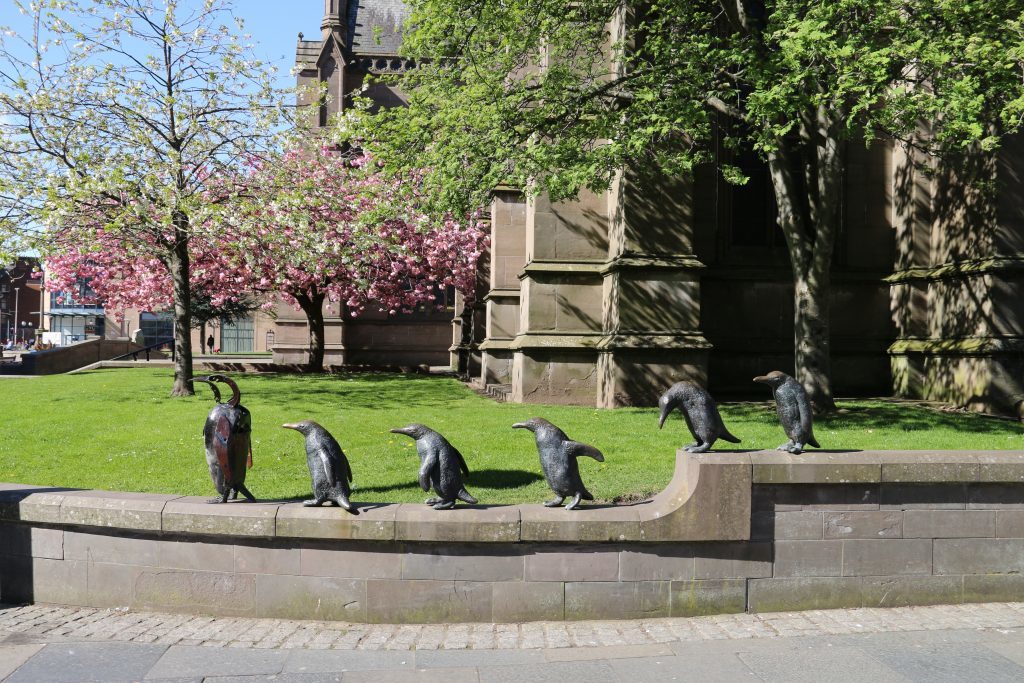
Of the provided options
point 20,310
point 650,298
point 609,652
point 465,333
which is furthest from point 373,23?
point 20,310

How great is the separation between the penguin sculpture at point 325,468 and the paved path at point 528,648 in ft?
3.06

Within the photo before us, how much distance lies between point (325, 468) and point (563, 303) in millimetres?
9865

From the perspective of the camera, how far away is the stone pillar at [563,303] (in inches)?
604

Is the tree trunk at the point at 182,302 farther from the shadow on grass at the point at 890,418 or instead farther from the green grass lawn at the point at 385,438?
the shadow on grass at the point at 890,418

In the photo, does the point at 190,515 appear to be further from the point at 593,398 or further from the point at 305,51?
the point at 305,51

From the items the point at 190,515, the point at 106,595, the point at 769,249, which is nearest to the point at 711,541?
the point at 190,515

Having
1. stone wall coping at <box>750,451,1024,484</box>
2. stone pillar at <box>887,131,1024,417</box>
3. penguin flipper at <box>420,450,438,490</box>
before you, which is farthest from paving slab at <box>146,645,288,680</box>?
stone pillar at <box>887,131,1024,417</box>

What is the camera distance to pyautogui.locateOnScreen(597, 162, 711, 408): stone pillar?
14.6 m

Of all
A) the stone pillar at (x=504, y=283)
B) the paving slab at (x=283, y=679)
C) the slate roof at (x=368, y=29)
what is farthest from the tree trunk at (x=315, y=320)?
the paving slab at (x=283, y=679)

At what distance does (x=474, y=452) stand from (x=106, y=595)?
4.50 meters

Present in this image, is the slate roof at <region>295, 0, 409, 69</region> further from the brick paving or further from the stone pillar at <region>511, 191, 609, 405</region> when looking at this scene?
the brick paving

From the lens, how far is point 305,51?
44.2m

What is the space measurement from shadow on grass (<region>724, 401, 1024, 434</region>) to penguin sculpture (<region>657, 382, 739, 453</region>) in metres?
5.48

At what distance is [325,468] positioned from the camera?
20.3 ft
